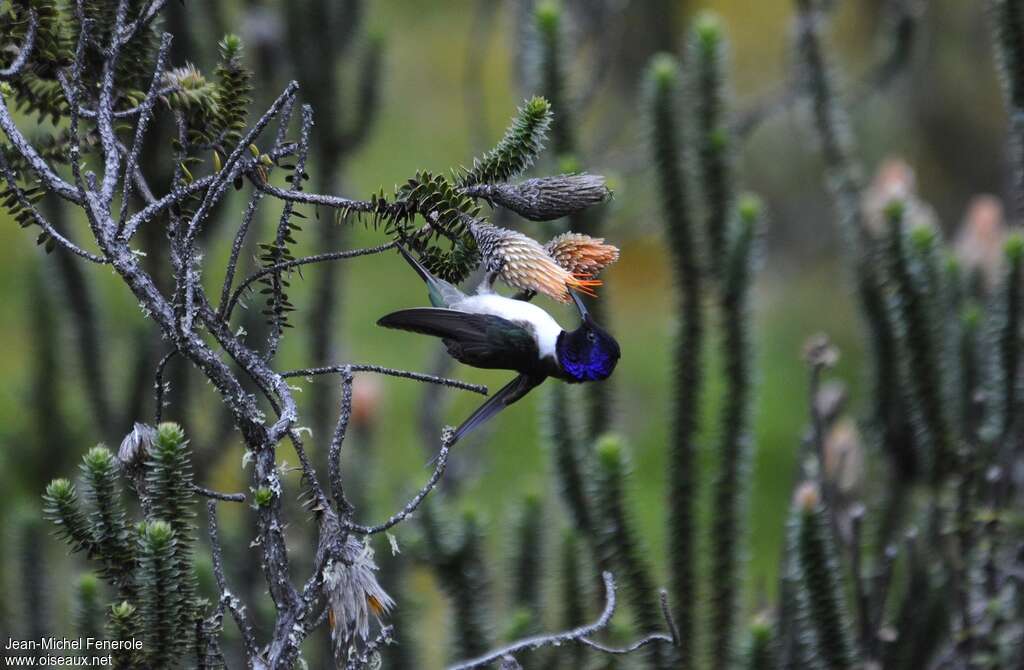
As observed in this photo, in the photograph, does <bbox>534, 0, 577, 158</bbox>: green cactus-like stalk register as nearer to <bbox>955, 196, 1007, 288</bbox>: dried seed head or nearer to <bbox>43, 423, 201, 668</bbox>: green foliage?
<bbox>955, 196, 1007, 288</bbox>: dried seed head

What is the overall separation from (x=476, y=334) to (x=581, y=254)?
6.6 inches

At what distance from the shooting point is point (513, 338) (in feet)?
4.78

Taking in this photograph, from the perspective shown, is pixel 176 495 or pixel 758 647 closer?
pixel 176 495

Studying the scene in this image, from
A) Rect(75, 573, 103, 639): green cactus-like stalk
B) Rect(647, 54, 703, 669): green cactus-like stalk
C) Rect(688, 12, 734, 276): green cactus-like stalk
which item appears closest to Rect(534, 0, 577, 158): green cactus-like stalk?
Rect(647, 54, 703, 669): green cactus-like stalk

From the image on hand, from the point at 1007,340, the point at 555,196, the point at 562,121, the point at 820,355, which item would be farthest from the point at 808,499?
the point at 555,196

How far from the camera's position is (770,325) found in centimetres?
783

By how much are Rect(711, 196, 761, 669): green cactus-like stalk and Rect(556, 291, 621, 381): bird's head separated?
4.21ft

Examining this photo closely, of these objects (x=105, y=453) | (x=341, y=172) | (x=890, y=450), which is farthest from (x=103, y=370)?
(x=890, y=450)

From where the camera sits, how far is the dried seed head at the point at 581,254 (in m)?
1.36

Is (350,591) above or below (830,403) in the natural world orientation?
below

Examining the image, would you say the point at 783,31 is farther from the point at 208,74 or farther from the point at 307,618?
the point at 307,618

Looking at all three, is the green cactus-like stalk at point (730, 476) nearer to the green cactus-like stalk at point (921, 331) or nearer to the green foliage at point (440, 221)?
the green cactus-like stalk at point (921, 331)

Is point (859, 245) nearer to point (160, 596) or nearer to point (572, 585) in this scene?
point (572, 585)

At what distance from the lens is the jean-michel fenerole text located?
153 cm
